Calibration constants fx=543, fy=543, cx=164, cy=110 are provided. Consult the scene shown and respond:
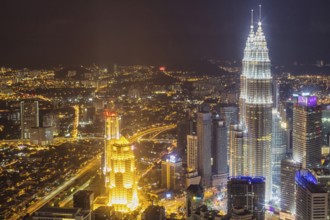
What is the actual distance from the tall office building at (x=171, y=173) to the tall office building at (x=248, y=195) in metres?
1.60

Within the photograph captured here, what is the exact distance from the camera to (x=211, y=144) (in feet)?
31.2


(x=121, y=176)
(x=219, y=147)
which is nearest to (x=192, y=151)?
(x=219, y=147)

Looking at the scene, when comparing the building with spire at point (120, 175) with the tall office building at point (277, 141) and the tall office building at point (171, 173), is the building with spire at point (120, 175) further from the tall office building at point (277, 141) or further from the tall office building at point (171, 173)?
the tall office building at point (277, 141)

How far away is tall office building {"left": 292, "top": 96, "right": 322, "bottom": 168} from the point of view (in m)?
8.24

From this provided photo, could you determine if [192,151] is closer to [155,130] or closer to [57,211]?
[155,130]

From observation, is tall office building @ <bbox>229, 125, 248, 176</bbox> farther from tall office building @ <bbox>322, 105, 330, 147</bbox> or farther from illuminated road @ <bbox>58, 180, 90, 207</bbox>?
illuminated road @ <bbox>58, 180, 90, 207</bbox>

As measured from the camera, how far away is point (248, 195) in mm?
7172

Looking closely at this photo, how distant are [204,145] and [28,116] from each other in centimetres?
369

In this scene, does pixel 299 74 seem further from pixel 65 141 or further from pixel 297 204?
pixel 65 141

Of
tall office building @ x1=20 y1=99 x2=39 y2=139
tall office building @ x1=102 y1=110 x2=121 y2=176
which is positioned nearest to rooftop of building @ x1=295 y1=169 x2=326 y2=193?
tall office building @ x1=102 y1=110 x2=121 y2=176

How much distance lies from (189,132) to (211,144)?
2.01 feet

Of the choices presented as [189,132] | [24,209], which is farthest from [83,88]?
[24,209]

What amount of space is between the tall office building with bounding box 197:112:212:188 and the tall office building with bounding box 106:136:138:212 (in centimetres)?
135

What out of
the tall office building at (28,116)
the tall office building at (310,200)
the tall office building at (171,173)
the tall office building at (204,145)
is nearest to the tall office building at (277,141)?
the tall office building at (204,145)
